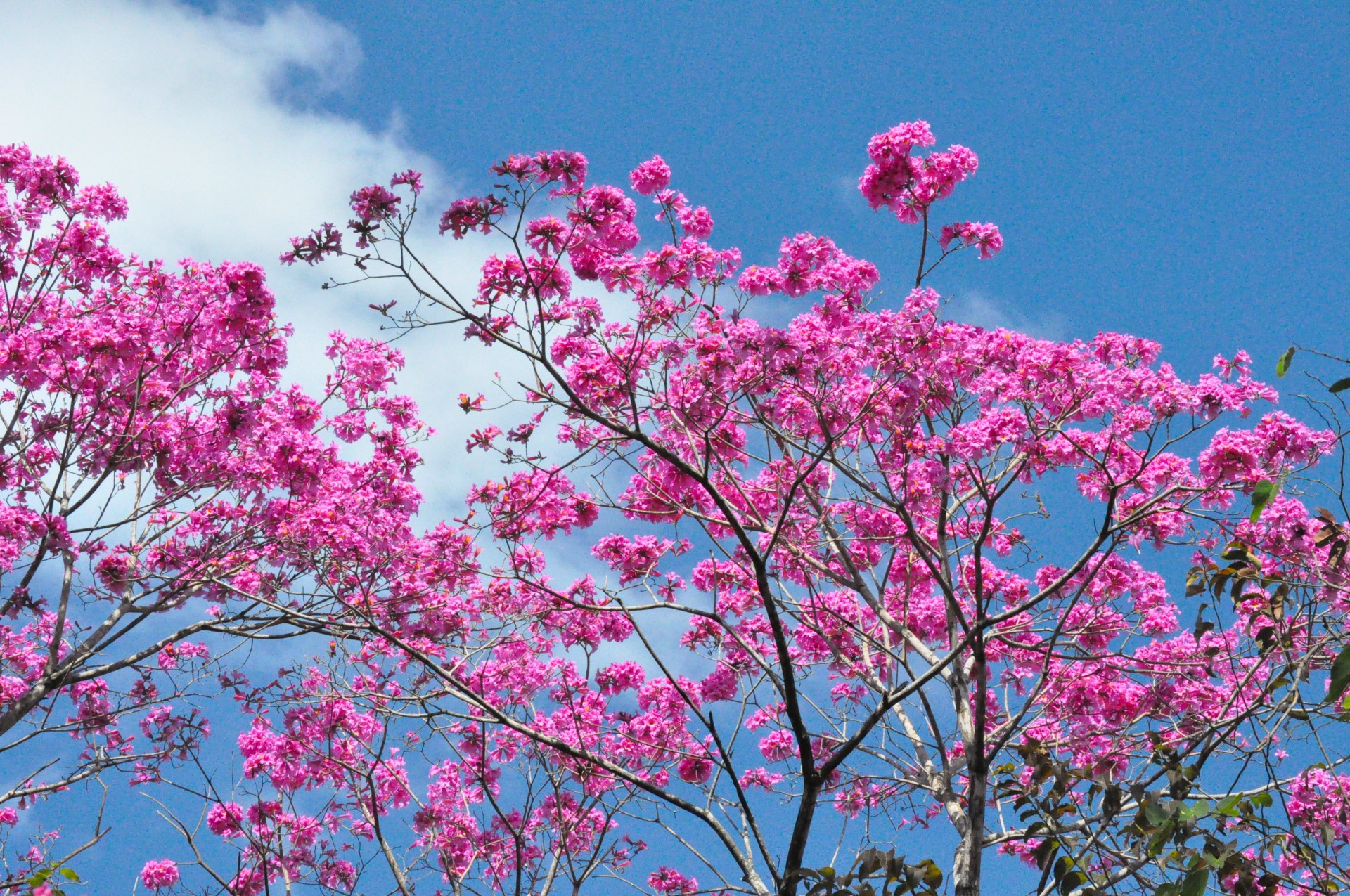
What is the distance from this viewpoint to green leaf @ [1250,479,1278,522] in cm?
272

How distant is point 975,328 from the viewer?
28.3 feet

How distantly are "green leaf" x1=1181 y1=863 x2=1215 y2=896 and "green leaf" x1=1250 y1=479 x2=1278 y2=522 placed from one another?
97 cm

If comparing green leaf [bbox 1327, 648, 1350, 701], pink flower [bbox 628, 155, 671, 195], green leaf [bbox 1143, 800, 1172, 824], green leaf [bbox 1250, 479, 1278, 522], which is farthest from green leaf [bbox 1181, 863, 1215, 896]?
pink flower [bbox 628, 155, 671, 195]

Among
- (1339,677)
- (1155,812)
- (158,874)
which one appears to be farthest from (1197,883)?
(158,874)

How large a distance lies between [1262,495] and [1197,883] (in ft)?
3.50

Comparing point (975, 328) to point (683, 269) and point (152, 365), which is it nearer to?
point (683, 269)

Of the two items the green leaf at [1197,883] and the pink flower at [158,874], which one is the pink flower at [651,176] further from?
the pink flower at [158,874]

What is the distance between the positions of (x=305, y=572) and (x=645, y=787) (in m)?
4.29

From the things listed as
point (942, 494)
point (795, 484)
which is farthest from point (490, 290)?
point (942, 494)

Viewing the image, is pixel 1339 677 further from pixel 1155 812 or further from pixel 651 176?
pixel 651 176

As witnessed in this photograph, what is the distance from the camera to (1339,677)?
93.7 inches

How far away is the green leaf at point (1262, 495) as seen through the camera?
272 cm

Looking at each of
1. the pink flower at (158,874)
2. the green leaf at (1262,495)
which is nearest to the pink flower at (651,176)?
the green leaf at (1262,495)

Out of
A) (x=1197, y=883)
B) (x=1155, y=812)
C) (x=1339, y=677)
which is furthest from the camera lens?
(x=1155, y=812)
